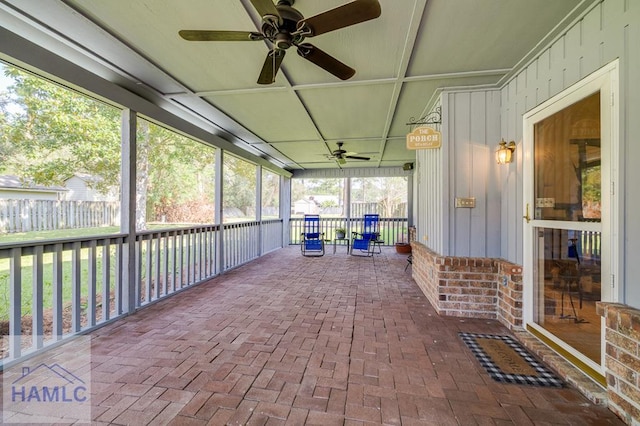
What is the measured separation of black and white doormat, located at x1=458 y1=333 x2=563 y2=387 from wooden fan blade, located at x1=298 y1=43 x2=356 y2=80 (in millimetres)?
2532

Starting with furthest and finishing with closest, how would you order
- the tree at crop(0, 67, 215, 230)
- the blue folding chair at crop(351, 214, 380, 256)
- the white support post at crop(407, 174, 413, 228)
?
the white support post at crop(407, 174, 413, 228) < the blue folding chair at crop(351, 214, 380, 256) < the tree at crop(0, 67, 215, 230)

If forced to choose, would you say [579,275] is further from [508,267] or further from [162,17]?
[162,17]

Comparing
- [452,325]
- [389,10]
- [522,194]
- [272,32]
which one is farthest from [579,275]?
[272,32]

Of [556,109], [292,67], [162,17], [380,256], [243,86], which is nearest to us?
[162,17]

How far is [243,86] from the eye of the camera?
298cm

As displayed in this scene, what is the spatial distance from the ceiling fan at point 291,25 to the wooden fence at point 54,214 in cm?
189

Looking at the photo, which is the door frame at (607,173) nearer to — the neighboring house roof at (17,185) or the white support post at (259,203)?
the neighboring house roof at (17,185)

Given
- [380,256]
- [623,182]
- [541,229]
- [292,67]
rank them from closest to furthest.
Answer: [623,182], [541,229], [292,67], [380,256]

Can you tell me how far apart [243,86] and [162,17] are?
3.58ft

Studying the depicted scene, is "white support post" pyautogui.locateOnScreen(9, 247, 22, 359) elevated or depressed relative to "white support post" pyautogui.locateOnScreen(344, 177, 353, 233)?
depressed

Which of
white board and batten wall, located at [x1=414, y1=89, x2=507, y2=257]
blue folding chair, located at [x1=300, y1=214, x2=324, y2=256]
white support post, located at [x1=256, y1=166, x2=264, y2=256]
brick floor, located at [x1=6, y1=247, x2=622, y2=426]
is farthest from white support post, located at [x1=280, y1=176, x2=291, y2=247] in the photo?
white board and batten wall, located at [x1=414, y1=89, x2=507, y2=257]

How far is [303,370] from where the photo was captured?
74.7 inches

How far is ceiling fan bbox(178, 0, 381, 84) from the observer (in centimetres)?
151

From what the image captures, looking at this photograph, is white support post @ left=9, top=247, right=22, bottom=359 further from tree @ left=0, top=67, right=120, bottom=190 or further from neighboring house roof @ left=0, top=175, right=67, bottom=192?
tree @ left=0, top=67, right=120, bottom=190
